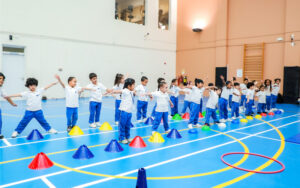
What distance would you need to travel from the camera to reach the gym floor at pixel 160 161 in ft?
10.5

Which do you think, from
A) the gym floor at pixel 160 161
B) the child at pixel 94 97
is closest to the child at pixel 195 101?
the gym floor at pixel 160 161

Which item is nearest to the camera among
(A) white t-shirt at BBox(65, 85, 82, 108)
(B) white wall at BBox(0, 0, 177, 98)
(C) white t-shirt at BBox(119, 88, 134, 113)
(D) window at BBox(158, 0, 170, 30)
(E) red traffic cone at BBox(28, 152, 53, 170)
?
(E) red traffic cone at BBox(28, 152, 53, 170)

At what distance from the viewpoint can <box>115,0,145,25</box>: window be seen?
54.7 feet

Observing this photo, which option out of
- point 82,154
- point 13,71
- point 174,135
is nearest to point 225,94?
point 174,135

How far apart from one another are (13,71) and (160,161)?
1145 cm

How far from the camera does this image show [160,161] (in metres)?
4.00

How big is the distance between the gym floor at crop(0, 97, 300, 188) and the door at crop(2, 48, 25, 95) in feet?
22.6

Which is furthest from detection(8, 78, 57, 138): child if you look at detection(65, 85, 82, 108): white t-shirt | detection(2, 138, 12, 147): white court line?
detection(65, 85, 82, 108): white t-shirt

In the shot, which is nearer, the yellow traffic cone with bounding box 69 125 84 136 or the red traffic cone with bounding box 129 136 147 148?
the red traffic cone with bounding box 129 136 147 148

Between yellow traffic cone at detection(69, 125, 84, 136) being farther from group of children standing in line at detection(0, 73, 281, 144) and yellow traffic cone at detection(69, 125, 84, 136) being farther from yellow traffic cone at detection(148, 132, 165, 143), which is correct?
yellow traffic cone at detection(148, 132, 165, 143)

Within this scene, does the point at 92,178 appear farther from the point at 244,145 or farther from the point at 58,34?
the point at 58,34

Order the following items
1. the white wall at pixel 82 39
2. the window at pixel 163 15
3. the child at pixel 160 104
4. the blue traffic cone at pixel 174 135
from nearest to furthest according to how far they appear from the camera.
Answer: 1. the blue traffic cone at pixel 174 135
2. the child at pixel 160 104
3. the white wall at pixel 82 39
4. the window at pixel 163 15

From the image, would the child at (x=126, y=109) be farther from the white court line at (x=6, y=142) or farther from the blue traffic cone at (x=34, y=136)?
the white court line at (x=6, y=142)

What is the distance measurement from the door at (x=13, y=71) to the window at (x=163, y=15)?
10418 mm
